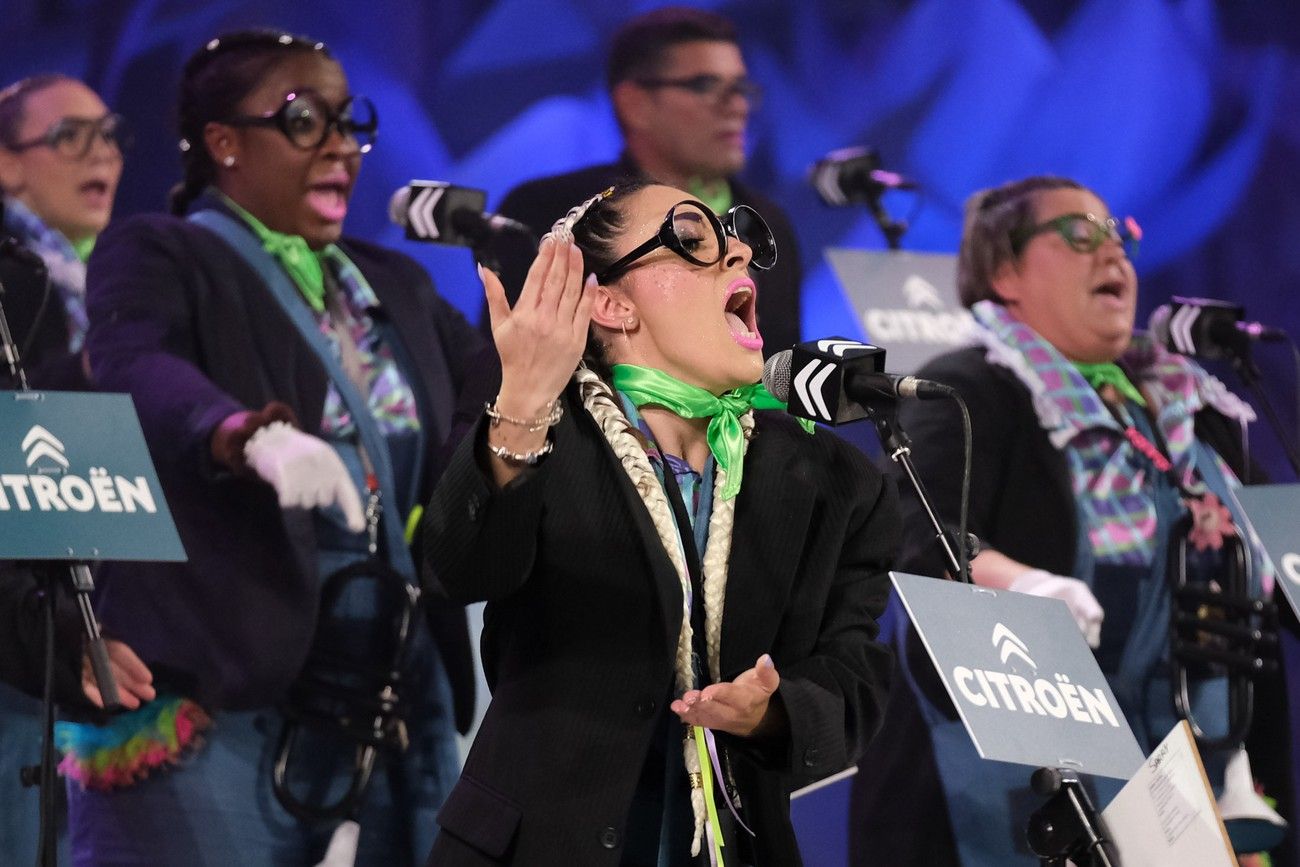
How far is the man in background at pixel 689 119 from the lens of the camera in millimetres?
4852

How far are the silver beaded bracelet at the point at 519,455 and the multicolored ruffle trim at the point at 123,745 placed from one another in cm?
206

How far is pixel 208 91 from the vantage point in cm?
423

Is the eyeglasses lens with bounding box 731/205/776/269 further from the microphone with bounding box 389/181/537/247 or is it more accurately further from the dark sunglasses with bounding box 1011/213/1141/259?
the dark sunglasses with bounding box 1011/213/1141/259

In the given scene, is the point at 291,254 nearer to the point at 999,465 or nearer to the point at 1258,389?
the point at 999,465

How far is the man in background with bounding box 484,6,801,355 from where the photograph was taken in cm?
485

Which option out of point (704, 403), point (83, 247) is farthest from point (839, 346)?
point (83, 247)

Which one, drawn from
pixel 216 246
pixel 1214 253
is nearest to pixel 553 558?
pixel 216 246

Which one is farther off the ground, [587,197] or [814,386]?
[814,386]

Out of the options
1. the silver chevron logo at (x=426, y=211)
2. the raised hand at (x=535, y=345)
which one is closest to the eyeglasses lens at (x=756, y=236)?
the raised hand at (x=535, y=345)

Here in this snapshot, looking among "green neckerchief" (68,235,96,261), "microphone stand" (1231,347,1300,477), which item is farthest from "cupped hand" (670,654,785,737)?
"microphone stand" (1231,347,1300,477)

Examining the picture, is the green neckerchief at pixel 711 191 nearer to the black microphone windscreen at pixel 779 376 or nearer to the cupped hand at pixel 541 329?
the black microphone windscreen at pixel 779 376

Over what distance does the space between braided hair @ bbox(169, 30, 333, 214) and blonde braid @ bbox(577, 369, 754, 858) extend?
2.12 metres

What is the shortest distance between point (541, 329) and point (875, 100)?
3.61 metres

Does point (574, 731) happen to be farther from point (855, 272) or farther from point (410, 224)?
point (855, 272)
